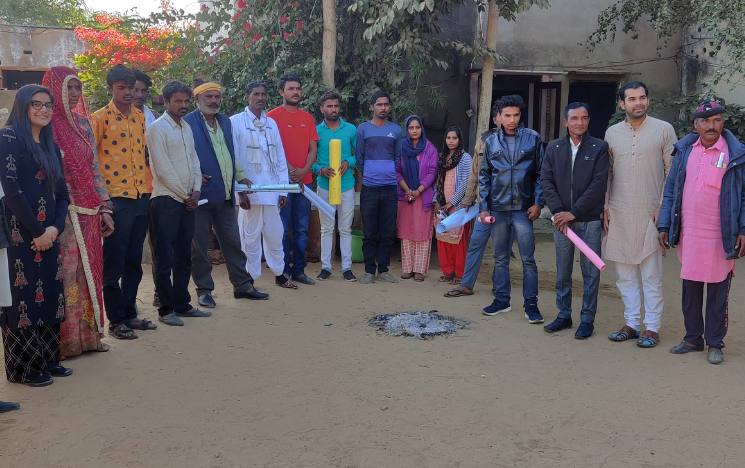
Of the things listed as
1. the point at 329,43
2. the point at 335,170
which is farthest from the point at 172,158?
the point at 329,43

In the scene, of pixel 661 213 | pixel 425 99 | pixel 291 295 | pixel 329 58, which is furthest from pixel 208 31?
pixel 661 213

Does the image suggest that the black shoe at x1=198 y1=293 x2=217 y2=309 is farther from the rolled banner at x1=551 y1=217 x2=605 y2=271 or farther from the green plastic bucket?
the rolled banner at x1=551 y1=217 x2=605 y2=271

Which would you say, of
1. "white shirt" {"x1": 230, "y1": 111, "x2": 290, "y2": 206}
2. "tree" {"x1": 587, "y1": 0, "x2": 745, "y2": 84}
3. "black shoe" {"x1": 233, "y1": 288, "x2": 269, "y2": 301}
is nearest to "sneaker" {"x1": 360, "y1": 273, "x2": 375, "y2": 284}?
"black shoe" {"x1": 233, "y1": 288, "x2": 269, "y2": 301}

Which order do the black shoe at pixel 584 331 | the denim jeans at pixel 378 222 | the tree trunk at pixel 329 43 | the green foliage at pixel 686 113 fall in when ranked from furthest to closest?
the green foliage at pixel 686 113, the tree trunk at pixel 329 43, the denim jeans at pixel 378 222, the black shoe at pixel 584 331

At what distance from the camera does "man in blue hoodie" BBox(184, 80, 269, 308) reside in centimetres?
599

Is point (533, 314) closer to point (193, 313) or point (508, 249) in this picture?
point (508, 249)

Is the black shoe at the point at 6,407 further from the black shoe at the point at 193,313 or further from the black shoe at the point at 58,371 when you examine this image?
the black shoe at the point at 193,313

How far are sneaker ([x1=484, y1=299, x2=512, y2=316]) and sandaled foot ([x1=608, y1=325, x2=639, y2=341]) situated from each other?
41.3 inches

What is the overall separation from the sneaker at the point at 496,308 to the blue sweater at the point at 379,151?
2032 millimetres

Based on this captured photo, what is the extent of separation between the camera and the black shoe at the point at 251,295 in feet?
21.3

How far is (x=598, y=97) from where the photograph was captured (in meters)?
11.9

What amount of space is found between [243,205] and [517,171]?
263 centimetres

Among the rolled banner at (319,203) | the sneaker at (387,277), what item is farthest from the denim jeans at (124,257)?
the sneaker at (387,277)

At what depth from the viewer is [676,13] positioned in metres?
10.2
